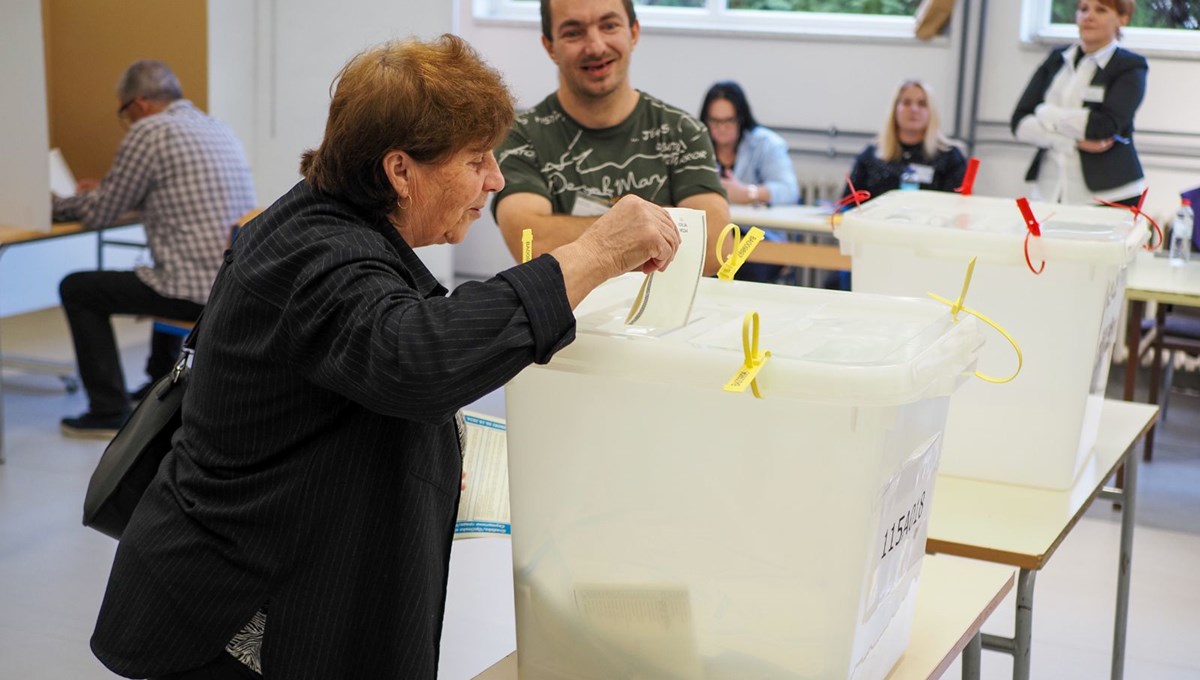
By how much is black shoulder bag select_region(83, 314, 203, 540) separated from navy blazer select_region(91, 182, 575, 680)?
15cm

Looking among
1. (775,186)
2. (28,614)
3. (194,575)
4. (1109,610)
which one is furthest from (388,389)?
(775,186)

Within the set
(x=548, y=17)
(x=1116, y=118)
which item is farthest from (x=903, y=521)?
(x=1116, y=118)

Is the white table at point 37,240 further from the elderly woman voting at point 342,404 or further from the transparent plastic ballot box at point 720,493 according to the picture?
the transparent plastic ballot box at point 720,493

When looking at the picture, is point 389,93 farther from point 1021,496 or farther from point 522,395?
point 1021,496

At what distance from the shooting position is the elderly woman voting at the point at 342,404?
1.00 m

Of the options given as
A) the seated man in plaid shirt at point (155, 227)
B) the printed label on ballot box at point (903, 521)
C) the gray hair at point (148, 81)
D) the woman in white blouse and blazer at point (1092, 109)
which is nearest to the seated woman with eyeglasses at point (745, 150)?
the woman in white blouse and blazer at point (1092, 109)

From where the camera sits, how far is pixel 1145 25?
5562mm

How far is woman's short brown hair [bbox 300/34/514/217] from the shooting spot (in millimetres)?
1046

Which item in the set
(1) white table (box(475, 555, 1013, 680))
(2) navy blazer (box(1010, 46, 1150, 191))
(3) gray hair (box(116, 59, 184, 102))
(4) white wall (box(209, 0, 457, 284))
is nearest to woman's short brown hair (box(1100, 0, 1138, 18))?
(2) navy blazer (box(1010, 46, 1150, 191))

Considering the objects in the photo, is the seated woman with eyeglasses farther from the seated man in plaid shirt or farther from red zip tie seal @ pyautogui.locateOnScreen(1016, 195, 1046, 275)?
red zip tie seal @ pyautogui.locateOnScreen(1016, 195, 1046, 275)

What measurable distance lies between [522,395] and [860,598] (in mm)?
350

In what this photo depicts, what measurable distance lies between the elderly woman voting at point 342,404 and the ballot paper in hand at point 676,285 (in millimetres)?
46

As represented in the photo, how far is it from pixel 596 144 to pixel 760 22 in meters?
4.24

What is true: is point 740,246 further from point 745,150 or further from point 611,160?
point 745,150
